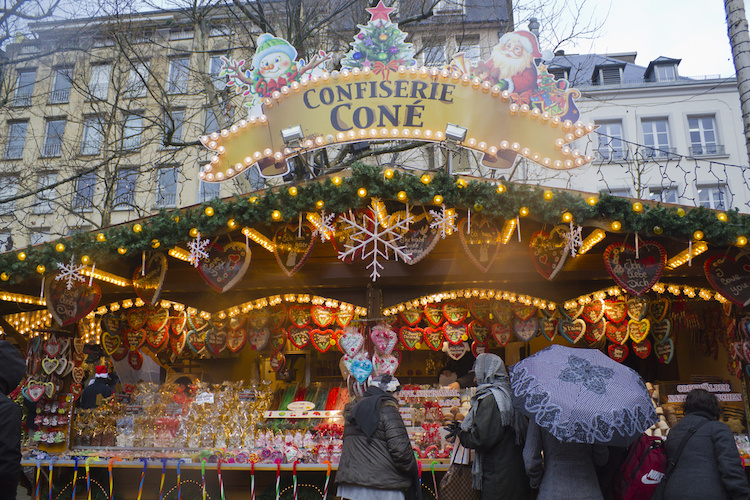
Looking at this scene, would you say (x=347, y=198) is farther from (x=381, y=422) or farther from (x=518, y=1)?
(x=518, y=1)

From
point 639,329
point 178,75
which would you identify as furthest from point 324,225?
point 178,75

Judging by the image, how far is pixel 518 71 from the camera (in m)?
6.88

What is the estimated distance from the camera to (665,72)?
24719mm

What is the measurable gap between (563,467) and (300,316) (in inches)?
205

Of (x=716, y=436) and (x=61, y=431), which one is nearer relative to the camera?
(x=716, y=436)

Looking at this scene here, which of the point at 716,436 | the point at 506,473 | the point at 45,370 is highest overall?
the point at 45,370

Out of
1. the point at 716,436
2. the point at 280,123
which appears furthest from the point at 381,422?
the point at 280,123

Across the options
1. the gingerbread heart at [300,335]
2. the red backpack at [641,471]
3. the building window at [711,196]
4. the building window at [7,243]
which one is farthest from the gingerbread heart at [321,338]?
the building window at [711,196]

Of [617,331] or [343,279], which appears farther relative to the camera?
[617,331]

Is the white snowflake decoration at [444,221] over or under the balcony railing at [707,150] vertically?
under

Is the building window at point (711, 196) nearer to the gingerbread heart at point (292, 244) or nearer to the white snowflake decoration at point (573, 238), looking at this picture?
the white snowflake decoration at point (573, 238)

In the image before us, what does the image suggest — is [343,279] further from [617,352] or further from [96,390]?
[617,352]

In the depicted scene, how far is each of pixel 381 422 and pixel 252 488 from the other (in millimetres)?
2424

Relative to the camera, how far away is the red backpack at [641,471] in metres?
4.36
